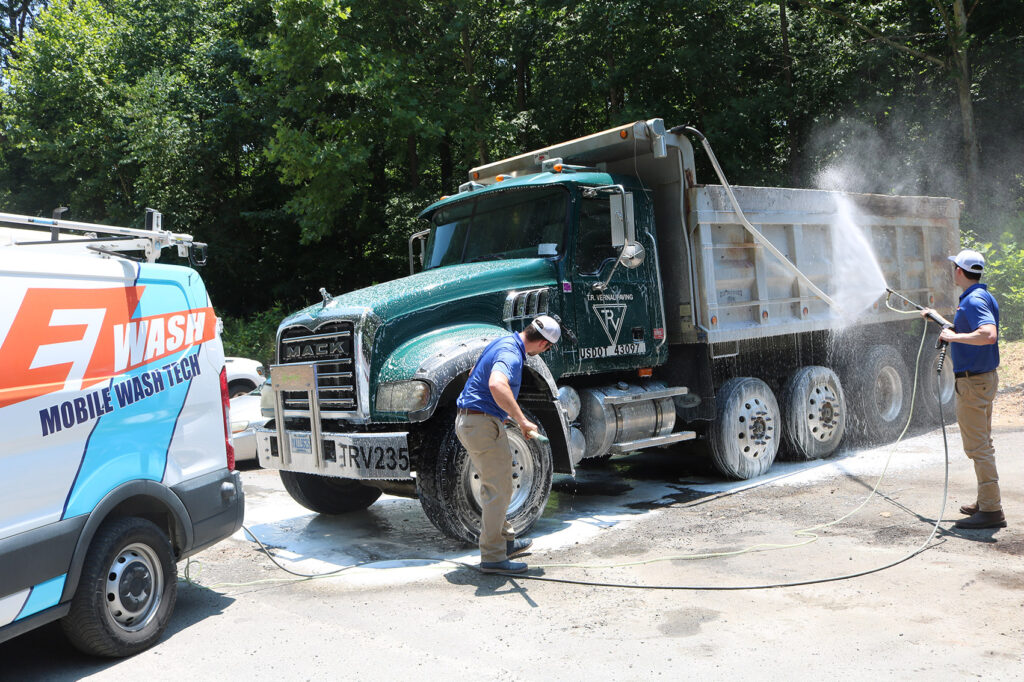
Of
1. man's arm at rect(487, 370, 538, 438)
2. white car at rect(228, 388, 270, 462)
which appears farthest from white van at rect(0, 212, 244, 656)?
white car at rect(228, 388, 270, 462)

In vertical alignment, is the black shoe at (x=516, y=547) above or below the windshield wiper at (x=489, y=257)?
below

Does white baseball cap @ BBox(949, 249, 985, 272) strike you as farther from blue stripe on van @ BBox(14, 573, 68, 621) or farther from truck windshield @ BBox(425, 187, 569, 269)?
blue stripe on van @ BBox(14, 573, 68, 621)

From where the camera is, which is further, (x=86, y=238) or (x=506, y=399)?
(x=506, y=399)

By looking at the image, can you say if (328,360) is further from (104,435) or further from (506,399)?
(104,435)

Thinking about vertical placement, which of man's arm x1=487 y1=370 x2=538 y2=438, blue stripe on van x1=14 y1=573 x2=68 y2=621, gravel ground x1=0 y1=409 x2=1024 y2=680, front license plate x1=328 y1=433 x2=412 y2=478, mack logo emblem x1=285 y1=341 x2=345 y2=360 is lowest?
gravel ground x1=0 y1=409 x2=1024 y2=680

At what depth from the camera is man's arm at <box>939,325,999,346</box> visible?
251 inches

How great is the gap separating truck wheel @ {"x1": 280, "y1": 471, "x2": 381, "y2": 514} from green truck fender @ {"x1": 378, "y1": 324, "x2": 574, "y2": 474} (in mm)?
1688

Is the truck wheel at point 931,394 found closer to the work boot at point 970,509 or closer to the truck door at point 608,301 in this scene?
the truck door at point 608,301

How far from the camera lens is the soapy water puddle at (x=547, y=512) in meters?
6.66

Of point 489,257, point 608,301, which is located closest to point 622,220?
point 608,301

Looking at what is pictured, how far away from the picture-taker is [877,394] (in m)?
11.4

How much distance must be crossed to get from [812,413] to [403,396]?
5.75 m

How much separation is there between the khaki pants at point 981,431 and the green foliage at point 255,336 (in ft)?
60.1

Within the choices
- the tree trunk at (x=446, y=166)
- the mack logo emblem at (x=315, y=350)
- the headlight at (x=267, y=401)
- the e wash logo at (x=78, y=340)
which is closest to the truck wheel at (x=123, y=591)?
the e wash logo at (x=78, y=340)
